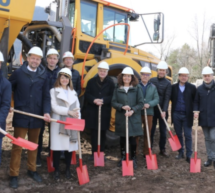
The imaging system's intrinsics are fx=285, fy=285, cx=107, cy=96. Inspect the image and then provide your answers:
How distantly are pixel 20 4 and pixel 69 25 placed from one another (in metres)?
1.51

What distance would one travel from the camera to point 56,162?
4.14 metres

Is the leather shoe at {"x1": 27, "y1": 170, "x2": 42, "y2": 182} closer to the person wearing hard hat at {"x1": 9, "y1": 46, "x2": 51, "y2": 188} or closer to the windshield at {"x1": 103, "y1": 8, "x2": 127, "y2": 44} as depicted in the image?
the person wearing hard hat at {"x1": 9, "y1": 46, "x2": 51, "y2": 188}

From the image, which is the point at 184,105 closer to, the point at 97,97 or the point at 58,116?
the point at 97,97

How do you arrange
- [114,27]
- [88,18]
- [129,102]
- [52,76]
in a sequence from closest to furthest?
1. [52,76]
2. [129,102]
3. [88,18]
4. [114,27]

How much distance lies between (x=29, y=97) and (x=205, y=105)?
2956mm

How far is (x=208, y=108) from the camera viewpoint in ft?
16.0

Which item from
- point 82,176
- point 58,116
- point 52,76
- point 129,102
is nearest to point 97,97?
point 129,102

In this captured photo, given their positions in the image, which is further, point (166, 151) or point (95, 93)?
point (166, 151)

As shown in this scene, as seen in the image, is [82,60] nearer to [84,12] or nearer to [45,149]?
[84,12]

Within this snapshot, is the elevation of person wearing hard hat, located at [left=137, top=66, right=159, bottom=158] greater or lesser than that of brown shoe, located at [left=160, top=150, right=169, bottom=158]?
greater

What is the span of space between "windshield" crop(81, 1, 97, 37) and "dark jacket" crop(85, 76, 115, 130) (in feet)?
4.15

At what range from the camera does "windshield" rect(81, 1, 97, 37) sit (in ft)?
18.4

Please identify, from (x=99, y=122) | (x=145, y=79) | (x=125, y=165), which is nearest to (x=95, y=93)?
(x=99, y=122)

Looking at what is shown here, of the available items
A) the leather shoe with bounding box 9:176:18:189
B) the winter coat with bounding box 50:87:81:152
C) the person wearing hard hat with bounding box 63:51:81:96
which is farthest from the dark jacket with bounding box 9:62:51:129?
the person wearing hard hat with bounding box 63:51:81:96
